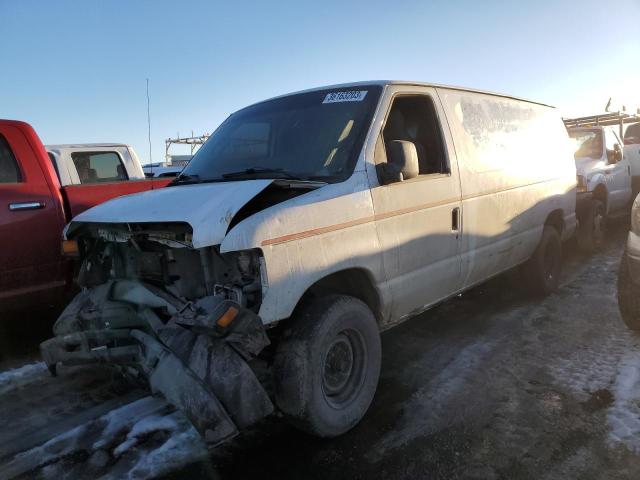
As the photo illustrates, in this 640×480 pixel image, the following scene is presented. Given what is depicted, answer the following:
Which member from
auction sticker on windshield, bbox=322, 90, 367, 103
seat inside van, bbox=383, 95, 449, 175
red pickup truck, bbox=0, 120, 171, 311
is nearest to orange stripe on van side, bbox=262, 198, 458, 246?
seat inside van, bbox=383, 95, 449, 175

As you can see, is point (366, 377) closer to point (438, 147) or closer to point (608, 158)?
point (438, 147)

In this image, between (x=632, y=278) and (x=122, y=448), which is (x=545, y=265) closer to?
(x=632, y=278)

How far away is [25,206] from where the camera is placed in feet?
14.0

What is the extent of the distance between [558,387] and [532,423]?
24.1 inches

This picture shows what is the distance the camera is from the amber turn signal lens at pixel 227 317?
242 centimetres

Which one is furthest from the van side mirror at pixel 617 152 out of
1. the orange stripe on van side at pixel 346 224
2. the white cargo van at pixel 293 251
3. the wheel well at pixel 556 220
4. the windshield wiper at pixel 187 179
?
the windshield wiper at pixel 187 179

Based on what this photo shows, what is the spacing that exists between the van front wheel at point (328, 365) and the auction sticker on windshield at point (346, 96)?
1.47 m

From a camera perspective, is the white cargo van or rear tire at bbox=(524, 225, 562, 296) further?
rear tire at bbox=(524, 225, 562, 296)

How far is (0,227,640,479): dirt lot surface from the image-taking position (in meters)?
2.78

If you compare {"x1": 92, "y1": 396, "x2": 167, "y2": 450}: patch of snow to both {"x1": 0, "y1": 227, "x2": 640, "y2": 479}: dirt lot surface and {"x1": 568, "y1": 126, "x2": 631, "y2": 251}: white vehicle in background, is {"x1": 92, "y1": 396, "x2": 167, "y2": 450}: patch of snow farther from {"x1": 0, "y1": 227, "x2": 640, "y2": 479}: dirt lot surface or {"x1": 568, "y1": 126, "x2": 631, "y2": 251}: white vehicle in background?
{"x1": 568, "y1": 126, "x2": 631, "y2": 251}: white vehicle in background

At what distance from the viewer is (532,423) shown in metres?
3.15

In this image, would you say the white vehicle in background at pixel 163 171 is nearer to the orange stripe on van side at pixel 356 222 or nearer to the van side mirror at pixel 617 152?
the orange stripe on van side at pixel 356 222

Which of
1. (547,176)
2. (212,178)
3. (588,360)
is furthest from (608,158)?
(212,178)

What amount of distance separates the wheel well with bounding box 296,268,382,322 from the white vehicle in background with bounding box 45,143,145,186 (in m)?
4.39
